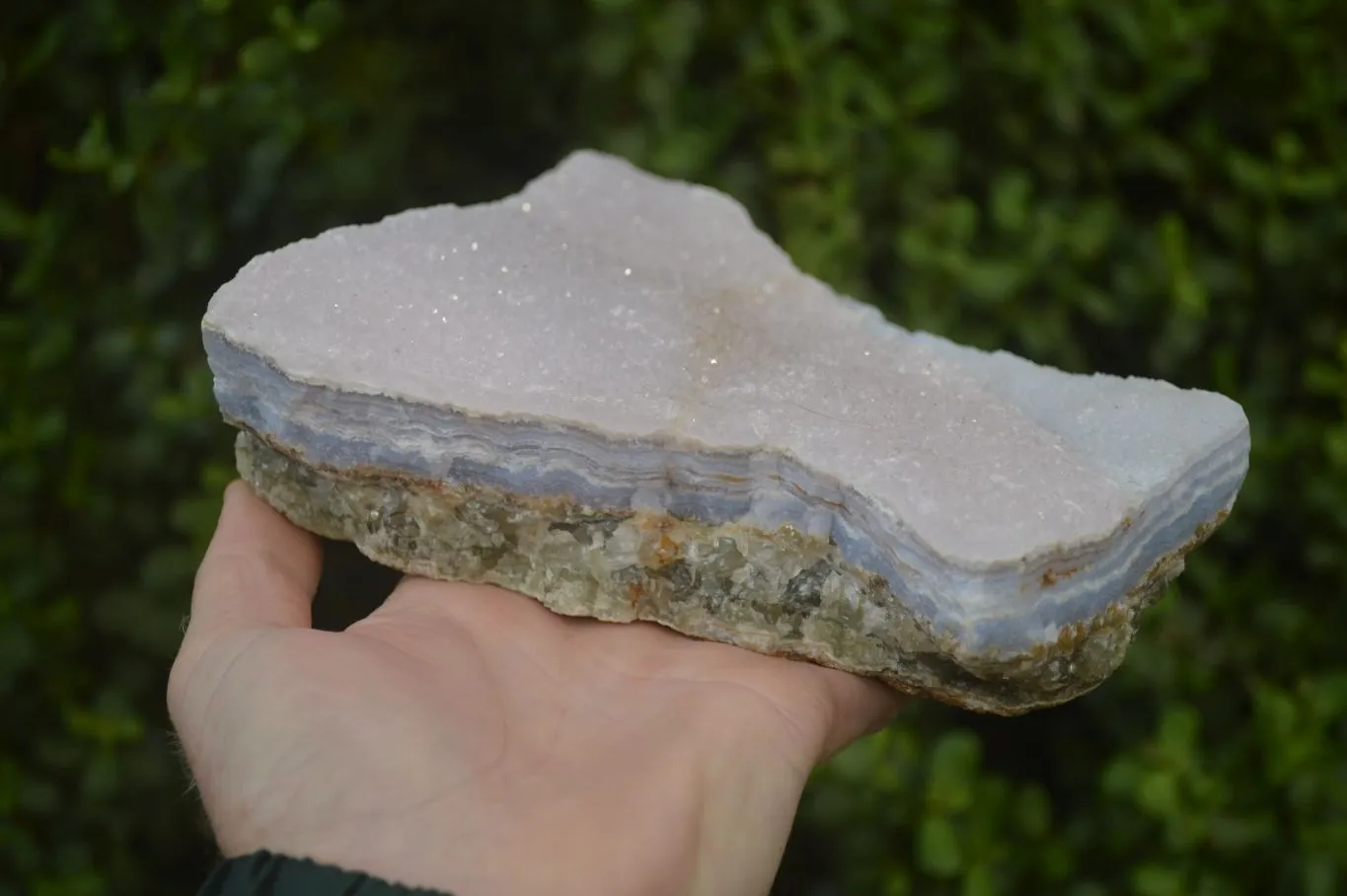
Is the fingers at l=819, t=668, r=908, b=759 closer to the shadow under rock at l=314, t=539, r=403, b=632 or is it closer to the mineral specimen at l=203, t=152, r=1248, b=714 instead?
the mineral specimen at l=203, t=152, r=1248, b=714

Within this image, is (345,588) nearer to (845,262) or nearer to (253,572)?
(253,572)

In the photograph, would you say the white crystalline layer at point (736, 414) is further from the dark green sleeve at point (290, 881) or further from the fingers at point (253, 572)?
the dark green sleeve at point (290, 881)

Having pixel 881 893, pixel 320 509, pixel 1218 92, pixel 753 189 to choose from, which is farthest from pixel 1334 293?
pixel 320 509

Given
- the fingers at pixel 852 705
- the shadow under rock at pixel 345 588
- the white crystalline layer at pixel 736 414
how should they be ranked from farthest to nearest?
the shadow under rock at pixel 345 588
the fingers at pixel 852 705
the white crystalline layer at pixel 736 414

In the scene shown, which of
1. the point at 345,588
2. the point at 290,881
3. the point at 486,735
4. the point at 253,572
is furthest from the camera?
the point at 345,588

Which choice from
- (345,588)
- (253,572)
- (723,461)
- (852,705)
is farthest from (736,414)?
(345,588)

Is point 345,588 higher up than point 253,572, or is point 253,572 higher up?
point 253,572

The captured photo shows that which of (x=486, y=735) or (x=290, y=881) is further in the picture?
(x=486, y=735)

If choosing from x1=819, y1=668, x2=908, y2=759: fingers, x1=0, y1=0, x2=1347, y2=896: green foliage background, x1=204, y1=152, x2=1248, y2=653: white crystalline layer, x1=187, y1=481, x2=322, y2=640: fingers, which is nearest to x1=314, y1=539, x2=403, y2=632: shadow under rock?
x1=0, y1=0, x2=1347, y2=896: green foliage background

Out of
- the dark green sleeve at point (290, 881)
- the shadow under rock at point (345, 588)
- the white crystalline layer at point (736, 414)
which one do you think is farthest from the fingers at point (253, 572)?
the shadow under rock at point (345, 588)
